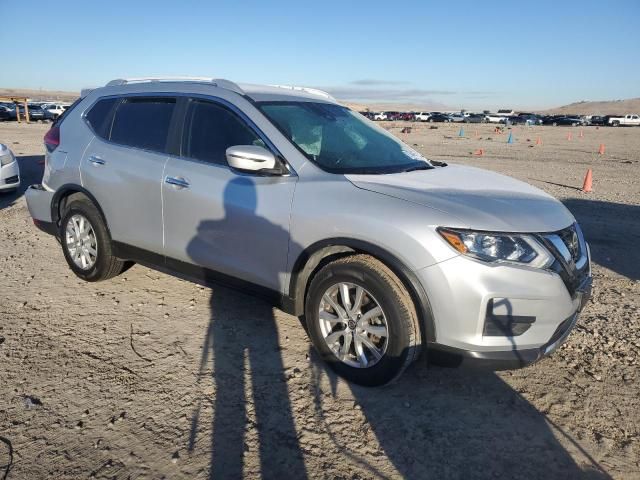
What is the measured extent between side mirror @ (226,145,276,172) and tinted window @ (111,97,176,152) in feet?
3.48

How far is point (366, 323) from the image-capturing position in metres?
3.05

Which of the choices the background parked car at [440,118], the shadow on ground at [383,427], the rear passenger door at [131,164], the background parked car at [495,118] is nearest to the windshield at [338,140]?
the rear passenger door at [131,164]

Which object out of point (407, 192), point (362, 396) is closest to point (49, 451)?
point (362, 396)

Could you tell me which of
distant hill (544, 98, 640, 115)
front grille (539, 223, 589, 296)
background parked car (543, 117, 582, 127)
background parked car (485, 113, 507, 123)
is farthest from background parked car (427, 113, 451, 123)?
distant hill (544, 98, 640, 115)

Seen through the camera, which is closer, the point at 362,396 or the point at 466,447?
the point at 466,447

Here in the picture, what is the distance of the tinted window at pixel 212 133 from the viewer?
362 centimetres

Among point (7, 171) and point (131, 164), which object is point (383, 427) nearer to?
point (131, 164)

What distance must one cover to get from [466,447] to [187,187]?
254cm

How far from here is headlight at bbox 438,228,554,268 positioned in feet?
8.85

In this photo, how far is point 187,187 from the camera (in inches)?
146

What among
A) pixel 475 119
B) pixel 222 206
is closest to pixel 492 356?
pixel 222 206

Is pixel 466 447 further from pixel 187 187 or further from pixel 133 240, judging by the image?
pixel 133 240

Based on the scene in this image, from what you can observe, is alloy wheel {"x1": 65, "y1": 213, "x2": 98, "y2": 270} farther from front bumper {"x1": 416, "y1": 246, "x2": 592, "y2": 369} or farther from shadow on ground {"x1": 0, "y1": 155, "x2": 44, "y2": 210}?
shadow on ground {"x1": 0, "y1": 155, "x2": 44, "y2": 210}

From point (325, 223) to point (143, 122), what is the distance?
6.93 ft
